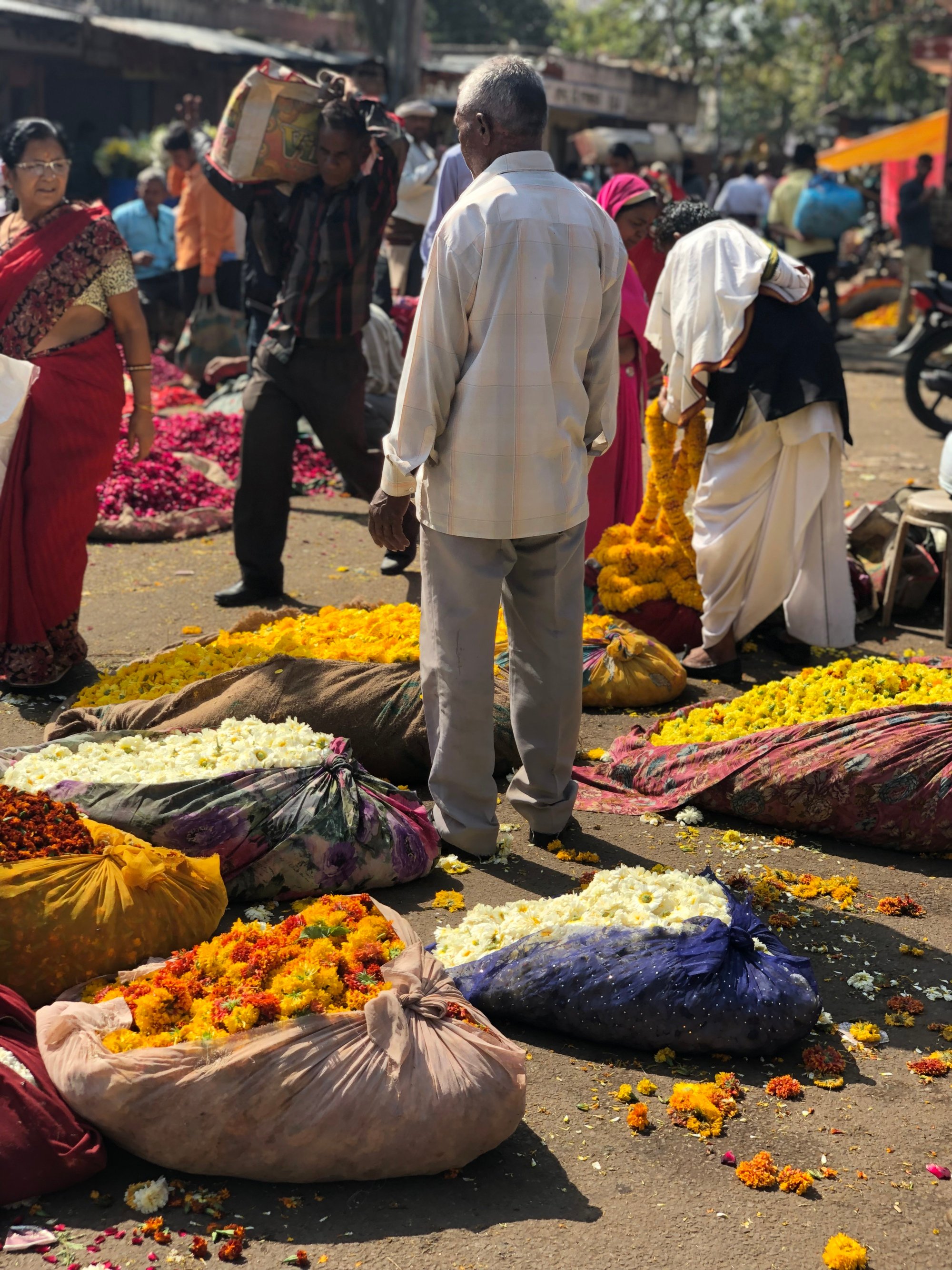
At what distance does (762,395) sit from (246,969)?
3.68 m

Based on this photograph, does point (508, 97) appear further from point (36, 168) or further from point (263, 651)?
point (36, 168)

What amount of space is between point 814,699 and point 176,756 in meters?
2.28

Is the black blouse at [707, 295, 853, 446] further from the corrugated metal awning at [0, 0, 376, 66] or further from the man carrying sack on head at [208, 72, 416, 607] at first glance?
the corrugated metal awning at [0, 0, 376, 66]

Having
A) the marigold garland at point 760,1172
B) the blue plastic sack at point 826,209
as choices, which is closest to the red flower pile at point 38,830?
the marigold garland at point 760,1172

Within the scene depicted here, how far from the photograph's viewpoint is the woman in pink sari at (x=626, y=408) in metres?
6.80

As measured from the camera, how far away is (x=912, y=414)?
12234 millimetres

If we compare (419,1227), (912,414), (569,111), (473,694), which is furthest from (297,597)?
(569,111)

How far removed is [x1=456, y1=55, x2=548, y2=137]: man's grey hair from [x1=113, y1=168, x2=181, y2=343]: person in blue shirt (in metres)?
10.2

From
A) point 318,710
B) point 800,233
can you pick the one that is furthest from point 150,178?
point 318,710

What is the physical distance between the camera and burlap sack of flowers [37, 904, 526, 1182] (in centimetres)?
274

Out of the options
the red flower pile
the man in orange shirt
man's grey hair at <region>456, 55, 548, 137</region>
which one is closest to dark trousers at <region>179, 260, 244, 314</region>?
the man in orange shirt

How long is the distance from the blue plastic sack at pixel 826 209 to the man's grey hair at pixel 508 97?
39.1 ft

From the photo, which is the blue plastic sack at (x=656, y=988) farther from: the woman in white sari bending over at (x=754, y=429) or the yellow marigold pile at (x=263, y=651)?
the woman in white sari bending over at (x=754, y=429)

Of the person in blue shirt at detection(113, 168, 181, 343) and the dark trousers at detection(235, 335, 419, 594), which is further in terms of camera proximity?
the person in blue shirt at detection(113, 168, 181, 343)
